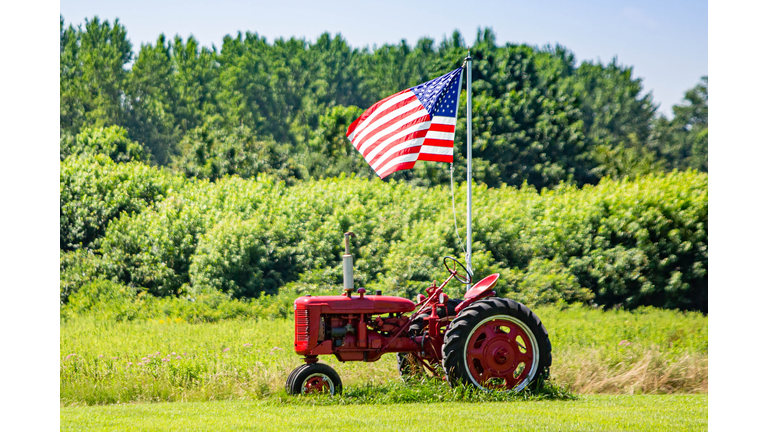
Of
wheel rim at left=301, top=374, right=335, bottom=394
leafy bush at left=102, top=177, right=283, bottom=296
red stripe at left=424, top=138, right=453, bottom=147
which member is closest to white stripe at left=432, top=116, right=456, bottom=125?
red stripe at left=424, top=138, right=453, bottom=147

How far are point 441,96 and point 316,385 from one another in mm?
3503

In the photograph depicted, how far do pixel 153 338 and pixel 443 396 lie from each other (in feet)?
22.0

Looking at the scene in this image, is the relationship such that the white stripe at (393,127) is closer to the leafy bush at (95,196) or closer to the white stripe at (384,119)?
the white stripe at (384,119)

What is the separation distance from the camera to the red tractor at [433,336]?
23.7 feet

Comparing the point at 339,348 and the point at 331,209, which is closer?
the point at 339,348

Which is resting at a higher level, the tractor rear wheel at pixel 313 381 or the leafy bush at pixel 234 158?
the leafy bush at pixel 234 158

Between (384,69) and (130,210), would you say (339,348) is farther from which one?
(384,69)

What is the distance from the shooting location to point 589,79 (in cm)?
4703

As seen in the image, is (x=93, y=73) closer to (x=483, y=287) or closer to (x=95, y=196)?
(x=95, y=196)

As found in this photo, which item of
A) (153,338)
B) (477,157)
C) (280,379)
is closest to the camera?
(280,379)

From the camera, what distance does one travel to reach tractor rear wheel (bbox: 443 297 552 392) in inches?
281

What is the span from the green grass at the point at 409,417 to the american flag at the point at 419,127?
282cm

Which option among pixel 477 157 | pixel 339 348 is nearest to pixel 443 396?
pixel 339 348

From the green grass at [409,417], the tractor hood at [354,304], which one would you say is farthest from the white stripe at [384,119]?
the green grass at [409,417]
